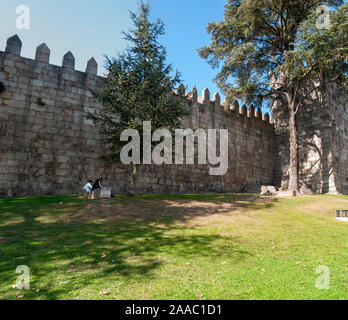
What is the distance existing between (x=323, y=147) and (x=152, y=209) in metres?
16.6

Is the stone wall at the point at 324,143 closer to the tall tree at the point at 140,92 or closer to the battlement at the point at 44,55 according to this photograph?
the tall tree at the point at 140,92

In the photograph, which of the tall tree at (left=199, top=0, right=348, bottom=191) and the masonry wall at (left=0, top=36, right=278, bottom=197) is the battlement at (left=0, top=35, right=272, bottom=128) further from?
the tall tree at (left=199, top=0, right=348, bottom=191)

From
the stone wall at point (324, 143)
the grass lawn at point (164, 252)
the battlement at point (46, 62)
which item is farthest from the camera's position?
the stone wall at point (324, 143)

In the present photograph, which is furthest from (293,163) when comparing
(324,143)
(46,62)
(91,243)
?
(46,62)

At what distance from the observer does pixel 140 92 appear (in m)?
12.8

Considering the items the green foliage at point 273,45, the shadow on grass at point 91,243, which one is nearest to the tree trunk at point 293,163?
the green foliage at point 273,45

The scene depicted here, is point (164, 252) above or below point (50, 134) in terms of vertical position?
below

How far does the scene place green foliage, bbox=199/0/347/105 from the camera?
50.0 feet

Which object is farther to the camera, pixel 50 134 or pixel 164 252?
pixel 50 134

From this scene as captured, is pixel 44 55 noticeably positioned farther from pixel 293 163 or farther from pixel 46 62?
pixel 293 163

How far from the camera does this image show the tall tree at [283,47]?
50.0ft

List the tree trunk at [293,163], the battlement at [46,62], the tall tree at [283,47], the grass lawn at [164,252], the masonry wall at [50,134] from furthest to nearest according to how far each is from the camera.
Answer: the tree trunk at [293,163]
the tall tree at [283,47]
the battlement at [46,62]
the masonry wall at [50,134]
the grass lawn at [164,252]

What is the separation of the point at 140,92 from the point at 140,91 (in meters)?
0.06

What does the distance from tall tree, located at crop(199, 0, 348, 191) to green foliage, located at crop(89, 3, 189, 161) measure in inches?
295
